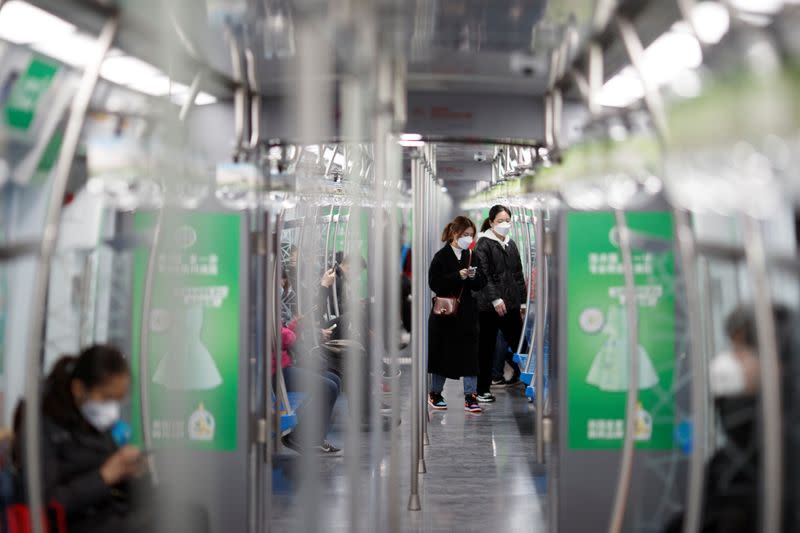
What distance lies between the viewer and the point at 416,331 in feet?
20.3

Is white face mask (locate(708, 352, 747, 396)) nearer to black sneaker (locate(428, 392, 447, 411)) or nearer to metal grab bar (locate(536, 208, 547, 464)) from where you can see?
metal grab bar (locate(536, 208, 547, 464))

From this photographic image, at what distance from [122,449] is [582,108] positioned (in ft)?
8.21

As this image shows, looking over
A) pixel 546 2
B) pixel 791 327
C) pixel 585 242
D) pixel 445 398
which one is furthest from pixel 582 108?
pixel 445 398

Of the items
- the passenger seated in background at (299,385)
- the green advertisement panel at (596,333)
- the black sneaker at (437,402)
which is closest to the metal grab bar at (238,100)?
the green advertisement panel at (596,333)

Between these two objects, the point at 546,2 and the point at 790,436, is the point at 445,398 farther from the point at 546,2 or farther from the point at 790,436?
the point at 790,436

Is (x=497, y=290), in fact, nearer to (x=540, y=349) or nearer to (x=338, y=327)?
(x=338, y=327)

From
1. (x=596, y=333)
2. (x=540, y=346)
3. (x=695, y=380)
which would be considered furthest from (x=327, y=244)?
(x=695, y=380)

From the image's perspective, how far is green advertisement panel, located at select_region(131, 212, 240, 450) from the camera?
2646 millimetres

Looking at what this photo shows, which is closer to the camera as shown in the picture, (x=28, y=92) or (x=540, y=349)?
(x=28, y=92)

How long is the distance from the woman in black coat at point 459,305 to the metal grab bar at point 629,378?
371cm

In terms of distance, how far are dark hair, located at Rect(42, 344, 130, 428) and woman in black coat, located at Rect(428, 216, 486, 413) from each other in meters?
5.06

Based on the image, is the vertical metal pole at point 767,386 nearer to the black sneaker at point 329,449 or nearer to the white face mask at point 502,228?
the black sneaker at point 329,449

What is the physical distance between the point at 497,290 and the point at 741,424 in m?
5.82

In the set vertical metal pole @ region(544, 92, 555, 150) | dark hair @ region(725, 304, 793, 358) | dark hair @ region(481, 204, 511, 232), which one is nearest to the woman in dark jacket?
dark hair @ region(481, 204, 511, 232)
